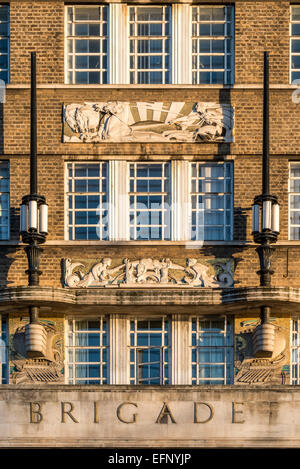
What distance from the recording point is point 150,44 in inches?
1169

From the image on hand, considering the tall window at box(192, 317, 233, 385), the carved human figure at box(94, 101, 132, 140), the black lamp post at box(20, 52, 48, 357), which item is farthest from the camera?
the carved human figure at box(94, 101, 132, 140)

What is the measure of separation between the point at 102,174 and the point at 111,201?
62 cm

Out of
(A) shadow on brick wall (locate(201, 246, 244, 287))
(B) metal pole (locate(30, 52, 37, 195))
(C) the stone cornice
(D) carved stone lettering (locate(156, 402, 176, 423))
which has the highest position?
(B) metal pole (locate(30, 52, 37, 195))

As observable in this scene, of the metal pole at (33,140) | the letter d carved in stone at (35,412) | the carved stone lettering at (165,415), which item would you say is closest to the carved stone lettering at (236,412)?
the carved stone lettering at (165,415)

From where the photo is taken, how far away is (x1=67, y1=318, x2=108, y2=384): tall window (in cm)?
2852

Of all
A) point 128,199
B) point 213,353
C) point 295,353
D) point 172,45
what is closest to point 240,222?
point 128,199

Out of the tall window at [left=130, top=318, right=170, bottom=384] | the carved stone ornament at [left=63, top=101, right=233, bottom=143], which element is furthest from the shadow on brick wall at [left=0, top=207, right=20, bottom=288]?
the tall window at [left=130, top=318, right=170, bottom=384]

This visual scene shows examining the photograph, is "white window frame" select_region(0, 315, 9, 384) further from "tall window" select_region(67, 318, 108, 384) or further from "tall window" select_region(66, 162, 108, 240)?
"tall window" select_region(66, 162, 108, 240)

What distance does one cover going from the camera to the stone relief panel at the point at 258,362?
92.4 ft

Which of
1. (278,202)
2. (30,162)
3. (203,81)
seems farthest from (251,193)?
(30,162)

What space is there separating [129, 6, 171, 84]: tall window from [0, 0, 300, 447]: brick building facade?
0.11ft

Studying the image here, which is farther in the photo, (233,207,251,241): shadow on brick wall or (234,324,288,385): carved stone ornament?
(233,207,251,241): shadow on brick wall

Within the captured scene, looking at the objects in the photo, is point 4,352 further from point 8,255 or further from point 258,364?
point 258,364

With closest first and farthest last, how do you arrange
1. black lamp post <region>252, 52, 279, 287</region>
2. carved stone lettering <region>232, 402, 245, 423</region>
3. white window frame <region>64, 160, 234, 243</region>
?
carved stone lettering <region>232, 402, 245, 423</region>, black lamp post <region>252, 52, 279, 287</region>, white window frame <region>64, 160, 234, 243</region>
